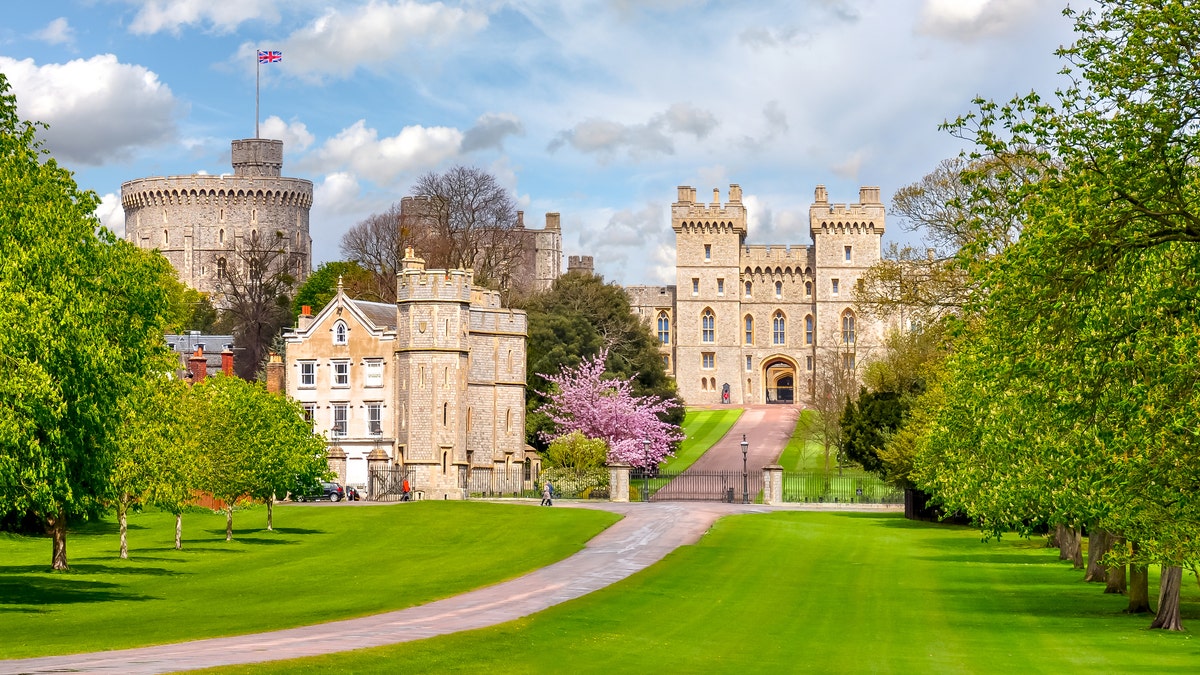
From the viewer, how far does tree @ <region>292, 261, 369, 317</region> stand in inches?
3730

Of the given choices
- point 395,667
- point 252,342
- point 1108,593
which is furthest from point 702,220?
point 395,667

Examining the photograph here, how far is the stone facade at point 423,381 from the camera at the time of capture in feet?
221

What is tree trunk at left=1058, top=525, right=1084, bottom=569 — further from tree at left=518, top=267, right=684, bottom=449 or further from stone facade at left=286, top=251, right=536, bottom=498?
tree at left=518, top=267, right=684, bottom=449

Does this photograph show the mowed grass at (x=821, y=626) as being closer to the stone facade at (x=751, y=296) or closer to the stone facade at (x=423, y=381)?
the stone facade at (x=423, y=381)

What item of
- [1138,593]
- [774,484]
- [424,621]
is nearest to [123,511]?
[424,621]

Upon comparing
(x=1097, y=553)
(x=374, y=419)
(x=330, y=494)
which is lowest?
(x=1097, y=553)

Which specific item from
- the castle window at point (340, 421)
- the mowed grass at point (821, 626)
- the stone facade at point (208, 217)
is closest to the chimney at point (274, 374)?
the castle window at point (340, 421)

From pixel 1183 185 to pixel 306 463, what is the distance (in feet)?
124

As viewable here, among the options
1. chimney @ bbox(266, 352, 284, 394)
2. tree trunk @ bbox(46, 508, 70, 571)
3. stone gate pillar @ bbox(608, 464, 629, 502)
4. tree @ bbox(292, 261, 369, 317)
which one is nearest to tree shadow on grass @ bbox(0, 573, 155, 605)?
tree trunk @ bbox(46, 508, 70, 571)

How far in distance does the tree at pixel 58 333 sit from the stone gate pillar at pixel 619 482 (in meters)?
33.6

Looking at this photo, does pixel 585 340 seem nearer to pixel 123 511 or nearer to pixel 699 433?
pixel 699 433

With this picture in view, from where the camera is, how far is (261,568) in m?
36.2

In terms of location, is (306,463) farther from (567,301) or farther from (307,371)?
(567,301)

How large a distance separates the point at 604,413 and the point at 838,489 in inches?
491
